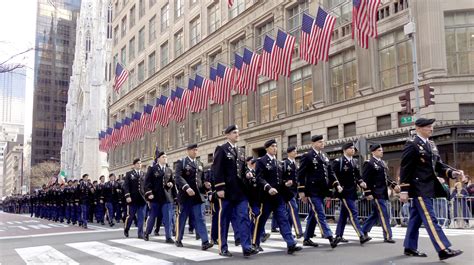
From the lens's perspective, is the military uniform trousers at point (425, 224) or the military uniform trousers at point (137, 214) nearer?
the military uniform trousers at point (425, 224)

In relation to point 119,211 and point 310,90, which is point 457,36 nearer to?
point 310,90

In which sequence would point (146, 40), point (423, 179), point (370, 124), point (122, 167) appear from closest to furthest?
point (423, 179), point (370, 124), point (146, 40), point (122, 167)

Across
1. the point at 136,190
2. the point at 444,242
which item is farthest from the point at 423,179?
the point at 136,190

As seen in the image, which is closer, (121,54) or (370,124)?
(370,124)

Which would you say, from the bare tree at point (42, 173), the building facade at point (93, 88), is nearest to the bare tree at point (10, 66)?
the building facade at point (93, 88)

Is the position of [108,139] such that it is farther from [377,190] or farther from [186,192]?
[377,190]

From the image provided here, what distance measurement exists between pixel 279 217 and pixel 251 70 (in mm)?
18412

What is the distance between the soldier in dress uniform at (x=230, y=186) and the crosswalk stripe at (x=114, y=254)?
142cm

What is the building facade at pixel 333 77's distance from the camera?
73.3 feet

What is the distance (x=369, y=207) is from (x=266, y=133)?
14122 millimetres

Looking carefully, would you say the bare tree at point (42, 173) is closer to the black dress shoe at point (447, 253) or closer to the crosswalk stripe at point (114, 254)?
the crosswalk stripe at point (114, 254)

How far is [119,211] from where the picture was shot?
22.5 meters

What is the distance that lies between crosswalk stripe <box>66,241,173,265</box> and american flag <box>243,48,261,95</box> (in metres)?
16.0

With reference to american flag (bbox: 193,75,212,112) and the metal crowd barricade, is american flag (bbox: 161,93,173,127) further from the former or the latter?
the metal crowd barricade
